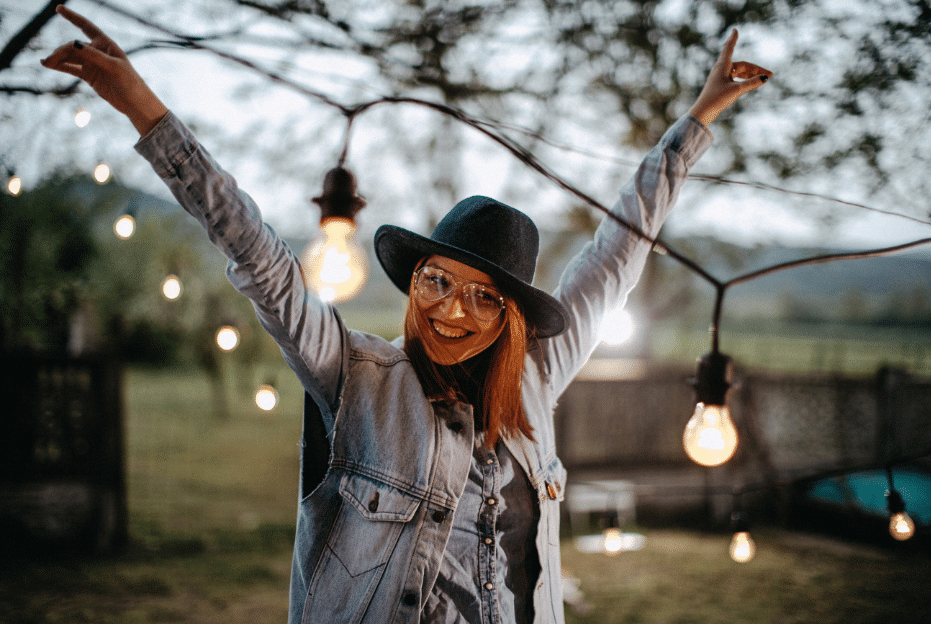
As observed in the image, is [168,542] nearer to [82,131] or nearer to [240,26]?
[82,131]

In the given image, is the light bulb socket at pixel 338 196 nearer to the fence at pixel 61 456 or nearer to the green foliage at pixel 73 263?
the green foliage at pixel 73 263

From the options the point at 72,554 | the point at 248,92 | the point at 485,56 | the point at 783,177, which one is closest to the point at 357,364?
the point at 485,56

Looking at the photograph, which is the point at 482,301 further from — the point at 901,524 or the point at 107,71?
the point at 901,524

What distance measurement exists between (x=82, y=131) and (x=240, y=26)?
115 cm

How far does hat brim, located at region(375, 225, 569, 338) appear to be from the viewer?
1.50 metres

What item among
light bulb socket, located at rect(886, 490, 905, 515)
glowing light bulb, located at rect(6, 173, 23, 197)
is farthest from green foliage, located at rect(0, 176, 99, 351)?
light bulb socket, located at rect(886, 490, 905, 515)

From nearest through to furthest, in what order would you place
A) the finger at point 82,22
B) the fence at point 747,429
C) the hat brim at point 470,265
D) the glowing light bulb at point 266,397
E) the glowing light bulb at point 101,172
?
the finger at point 82,22
the hat brim at point 470,265
the glowing light bulb at point 101,172
the glowing light bulb at point 266,397
the fence at point 747,429

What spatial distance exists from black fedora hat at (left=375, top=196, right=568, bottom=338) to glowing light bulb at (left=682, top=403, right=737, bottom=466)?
617 millimetres

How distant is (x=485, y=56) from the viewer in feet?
12.6

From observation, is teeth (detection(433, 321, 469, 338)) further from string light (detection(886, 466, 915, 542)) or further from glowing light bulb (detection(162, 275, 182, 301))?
glowing light bulb (detection(162, 275, 182, 301))

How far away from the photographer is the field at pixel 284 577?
4582 millimetres

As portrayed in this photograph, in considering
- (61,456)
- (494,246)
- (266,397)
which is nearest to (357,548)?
(494,246)

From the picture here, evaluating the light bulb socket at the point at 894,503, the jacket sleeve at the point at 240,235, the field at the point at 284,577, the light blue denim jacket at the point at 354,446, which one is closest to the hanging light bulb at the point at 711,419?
the light blue denim jacket at the point at 354,446

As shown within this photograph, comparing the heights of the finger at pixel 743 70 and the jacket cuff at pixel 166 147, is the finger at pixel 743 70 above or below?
above
